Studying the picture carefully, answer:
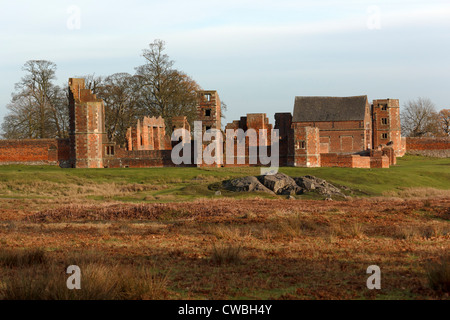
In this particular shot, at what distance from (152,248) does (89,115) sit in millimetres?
39940

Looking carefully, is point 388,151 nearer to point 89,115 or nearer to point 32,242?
point 89,115

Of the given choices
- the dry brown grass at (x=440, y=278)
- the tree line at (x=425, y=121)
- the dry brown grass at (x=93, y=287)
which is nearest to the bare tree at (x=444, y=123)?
the tree line at (x=425, y=121)

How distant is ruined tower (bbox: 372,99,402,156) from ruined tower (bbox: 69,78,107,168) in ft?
147

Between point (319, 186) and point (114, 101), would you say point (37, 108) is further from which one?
point (319, 186)

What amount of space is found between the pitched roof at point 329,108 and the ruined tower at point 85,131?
29.4 m

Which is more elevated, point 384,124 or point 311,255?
point 384,124

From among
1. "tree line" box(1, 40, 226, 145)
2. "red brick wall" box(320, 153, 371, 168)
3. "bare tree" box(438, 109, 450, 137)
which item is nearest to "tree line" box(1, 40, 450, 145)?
"tree line" box(1, 40, 226, 145)

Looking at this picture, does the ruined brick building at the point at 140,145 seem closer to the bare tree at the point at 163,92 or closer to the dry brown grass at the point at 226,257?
the bare tree at the point at 163,92

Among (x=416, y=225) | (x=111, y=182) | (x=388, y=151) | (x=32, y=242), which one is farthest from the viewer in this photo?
(x=388, y=151)

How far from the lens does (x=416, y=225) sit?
18.2 m

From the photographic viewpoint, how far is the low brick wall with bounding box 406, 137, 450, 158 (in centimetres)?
7625

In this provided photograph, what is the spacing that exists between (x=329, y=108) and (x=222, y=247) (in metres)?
61.9

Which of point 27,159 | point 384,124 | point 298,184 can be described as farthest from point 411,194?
point 384,124

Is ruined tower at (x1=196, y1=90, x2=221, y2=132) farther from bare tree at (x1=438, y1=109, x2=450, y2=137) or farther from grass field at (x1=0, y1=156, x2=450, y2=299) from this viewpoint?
bare tree at (x1=438, y1=109, x2=450, y2=137)
